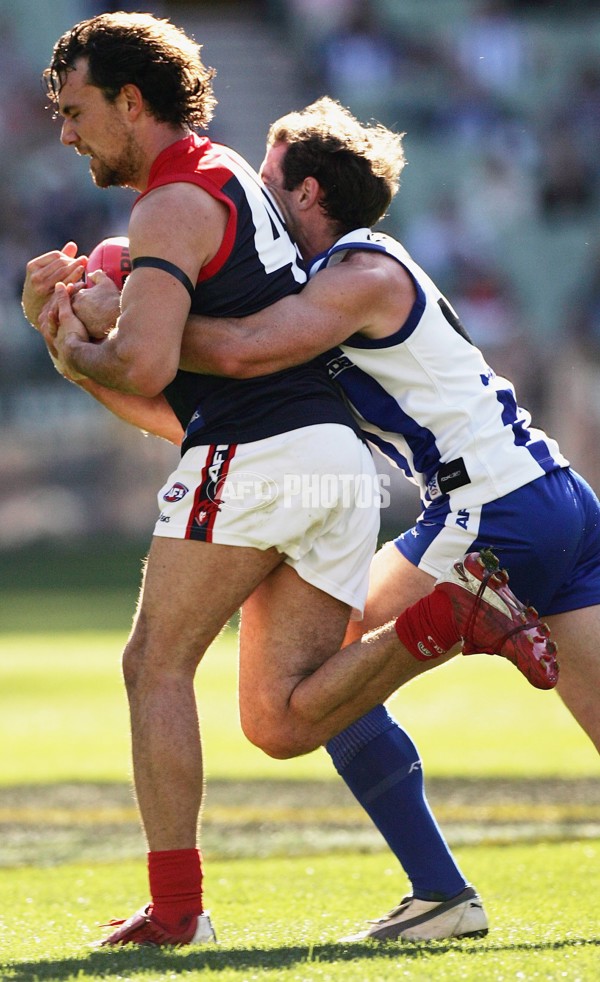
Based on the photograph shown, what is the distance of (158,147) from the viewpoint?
4.18 meters

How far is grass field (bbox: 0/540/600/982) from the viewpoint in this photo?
371cm

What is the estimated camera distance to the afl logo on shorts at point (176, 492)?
412cm

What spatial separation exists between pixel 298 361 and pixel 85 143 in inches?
34.3

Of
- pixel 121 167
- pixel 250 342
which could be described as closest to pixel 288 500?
pixel 250 342

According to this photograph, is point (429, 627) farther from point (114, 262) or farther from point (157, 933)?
point (114, 262)

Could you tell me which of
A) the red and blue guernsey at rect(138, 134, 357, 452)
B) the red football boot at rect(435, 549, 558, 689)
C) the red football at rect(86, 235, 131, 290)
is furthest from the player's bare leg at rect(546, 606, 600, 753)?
the red football at rect(86, 235, 131, 290)

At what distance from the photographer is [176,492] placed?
13.6ft

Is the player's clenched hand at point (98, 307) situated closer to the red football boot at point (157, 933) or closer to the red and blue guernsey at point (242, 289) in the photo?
the red and blue guernsey at point (242, 289)

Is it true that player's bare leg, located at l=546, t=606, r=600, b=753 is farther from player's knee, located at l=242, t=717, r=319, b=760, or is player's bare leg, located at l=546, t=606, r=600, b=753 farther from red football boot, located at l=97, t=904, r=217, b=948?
red football boot, located at l=97, t=904, r=217, b=948

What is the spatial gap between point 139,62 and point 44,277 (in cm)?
70

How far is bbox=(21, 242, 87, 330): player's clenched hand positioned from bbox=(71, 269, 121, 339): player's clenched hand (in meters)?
0.15

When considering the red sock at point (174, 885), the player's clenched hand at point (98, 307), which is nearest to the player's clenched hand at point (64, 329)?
the player's clenched hand at point (98, 307)

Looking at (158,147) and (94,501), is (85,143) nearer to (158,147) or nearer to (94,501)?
(158,147)

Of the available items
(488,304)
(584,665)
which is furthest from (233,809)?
(488,304)
